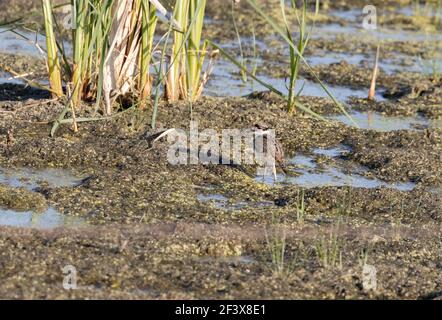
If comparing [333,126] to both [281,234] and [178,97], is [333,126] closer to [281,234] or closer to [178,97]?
[178,97]

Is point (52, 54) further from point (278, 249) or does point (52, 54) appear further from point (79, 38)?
point (278, 249)

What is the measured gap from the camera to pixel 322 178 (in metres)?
4.74

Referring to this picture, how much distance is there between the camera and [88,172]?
4.52m

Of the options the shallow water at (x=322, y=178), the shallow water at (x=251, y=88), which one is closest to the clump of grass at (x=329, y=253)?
the shallow water at (x=322, y=178)

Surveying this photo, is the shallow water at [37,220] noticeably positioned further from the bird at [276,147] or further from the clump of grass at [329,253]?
the bird at [276,147]

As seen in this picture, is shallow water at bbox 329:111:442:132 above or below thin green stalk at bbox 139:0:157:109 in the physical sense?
below

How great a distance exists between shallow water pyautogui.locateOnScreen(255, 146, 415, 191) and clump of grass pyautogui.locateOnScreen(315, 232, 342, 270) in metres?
0.78

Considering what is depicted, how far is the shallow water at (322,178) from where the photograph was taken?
464 cm

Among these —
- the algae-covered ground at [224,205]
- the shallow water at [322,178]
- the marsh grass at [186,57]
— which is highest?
the marsh grass at [186,57]

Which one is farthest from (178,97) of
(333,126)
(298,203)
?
(298,203)

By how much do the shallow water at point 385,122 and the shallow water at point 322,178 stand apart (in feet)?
2.52

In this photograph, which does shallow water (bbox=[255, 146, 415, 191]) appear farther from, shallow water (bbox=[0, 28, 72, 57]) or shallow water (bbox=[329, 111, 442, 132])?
shallow water (bbox=[0, 28, 72, 57])

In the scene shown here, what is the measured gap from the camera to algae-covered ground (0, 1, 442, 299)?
11.3 feet

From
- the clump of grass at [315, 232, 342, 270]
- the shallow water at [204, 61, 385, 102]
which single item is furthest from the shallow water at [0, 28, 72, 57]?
the clump of grass at [315, 232, 342, 270]
